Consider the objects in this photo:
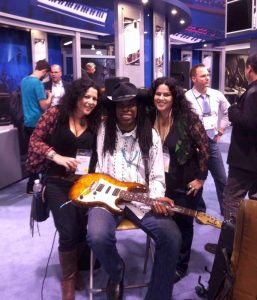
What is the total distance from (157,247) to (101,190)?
43 cm

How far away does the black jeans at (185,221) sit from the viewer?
226 centimetres

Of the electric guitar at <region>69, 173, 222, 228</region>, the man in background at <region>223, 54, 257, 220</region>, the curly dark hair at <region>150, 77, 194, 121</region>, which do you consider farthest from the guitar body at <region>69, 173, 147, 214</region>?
the man in background at <region>223, 54, 257, 220</region>

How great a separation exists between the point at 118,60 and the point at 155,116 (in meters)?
2.93

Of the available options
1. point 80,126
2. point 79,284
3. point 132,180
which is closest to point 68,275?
point 79,284

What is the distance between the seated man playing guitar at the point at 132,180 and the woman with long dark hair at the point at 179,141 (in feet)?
0.36

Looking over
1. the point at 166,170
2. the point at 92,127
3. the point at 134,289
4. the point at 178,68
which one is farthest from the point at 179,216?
the point at 178,68

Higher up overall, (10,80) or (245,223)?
(10,80)

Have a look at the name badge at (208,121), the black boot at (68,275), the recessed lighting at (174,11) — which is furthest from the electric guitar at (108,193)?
the recessed lighting at (174,11)

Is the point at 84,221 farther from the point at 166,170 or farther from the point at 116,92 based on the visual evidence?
the point at 116,92

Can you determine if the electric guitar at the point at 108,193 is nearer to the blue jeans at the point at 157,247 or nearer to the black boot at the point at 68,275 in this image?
the blue jeans at the point at 157,247

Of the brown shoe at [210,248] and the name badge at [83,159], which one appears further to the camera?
the brown shoe at [210,248]

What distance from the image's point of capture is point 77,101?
2.21 meters

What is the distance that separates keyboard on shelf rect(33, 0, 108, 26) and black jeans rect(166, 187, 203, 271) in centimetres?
607

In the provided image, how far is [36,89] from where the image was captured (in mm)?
4047
